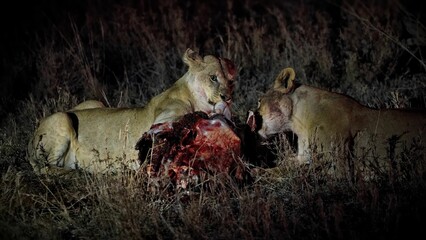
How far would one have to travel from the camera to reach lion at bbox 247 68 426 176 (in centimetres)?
518

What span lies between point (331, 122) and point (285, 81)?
650 mm

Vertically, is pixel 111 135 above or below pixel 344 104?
below

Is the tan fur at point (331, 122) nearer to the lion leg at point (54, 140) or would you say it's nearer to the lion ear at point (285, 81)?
the lion ear at point (285, 81)

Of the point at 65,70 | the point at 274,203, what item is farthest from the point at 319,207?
the point at 65,70

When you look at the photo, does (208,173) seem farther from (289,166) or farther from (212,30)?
(212,30)

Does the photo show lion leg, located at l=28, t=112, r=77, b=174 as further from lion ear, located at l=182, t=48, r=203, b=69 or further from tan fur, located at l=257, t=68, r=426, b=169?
tan fur, located at l=257, t=68, r=426, b=169

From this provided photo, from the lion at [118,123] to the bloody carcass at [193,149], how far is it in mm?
441

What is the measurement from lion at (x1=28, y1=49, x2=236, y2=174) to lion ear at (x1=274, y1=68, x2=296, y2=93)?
1.47 feet

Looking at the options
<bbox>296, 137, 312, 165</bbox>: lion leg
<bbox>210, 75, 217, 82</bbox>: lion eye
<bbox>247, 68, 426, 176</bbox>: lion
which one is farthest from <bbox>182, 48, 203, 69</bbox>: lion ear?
<bbox>296, 137, 312, 165</bbox>: lion leg

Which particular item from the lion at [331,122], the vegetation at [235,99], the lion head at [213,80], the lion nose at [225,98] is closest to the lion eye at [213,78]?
the lion head at [213,80]

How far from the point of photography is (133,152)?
5648 mm

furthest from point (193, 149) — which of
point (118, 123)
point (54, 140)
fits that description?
point (54, 140)

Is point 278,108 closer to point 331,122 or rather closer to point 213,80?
point 331,122

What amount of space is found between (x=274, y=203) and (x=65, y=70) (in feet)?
16.3
